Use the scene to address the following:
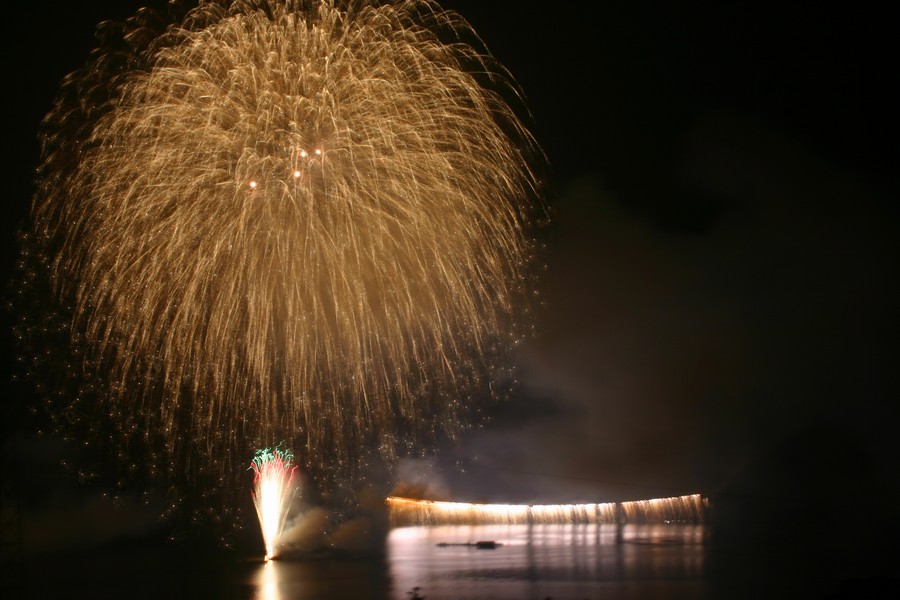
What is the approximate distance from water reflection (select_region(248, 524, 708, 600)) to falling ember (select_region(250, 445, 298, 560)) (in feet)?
5.72

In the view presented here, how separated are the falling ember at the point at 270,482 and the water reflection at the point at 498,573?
174cm

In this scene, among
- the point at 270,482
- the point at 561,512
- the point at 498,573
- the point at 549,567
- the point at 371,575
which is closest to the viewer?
the point at 270,482

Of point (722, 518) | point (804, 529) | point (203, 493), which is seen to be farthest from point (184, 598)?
point (722, 518)

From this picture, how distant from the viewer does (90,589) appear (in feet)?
76.6

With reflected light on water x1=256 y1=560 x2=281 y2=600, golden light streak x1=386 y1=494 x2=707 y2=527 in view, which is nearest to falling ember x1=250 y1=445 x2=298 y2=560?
reflected light on water x1=256 y1=560 x2=281 y2=600

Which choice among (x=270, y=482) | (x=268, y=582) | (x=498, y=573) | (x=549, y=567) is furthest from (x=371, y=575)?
(x=549, y=567)

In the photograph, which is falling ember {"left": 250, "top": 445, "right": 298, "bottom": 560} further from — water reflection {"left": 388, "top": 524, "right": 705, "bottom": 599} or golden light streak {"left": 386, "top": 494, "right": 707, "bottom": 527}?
golden light streak {"left": 386, "top": 494, "right": 707, "bottom": 527}

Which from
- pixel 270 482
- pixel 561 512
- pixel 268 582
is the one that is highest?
pixel 270 482

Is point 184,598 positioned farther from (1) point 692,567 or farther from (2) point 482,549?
(2) point 482,549

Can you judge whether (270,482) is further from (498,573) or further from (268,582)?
(498,573)

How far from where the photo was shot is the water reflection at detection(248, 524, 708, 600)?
2348cm

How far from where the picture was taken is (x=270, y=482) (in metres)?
26.1

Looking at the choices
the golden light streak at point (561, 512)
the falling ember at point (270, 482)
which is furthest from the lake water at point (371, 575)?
the golden light streak at point (561, 512)

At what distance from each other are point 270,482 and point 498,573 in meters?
9.86
